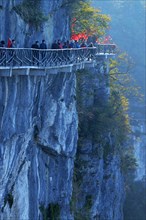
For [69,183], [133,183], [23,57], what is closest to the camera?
[23,57]

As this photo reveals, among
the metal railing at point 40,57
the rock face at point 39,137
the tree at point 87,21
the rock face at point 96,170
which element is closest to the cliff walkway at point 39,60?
the metal railing at point 40,57

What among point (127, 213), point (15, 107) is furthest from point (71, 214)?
point (127, 213)

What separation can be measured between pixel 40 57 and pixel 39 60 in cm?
17

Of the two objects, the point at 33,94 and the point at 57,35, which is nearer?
the point at 33,94

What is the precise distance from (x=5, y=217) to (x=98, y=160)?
13687 mm

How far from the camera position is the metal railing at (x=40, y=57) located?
56.8 feet

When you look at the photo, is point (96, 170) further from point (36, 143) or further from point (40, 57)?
point (40, 57)

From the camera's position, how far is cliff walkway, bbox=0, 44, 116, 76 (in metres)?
17.3

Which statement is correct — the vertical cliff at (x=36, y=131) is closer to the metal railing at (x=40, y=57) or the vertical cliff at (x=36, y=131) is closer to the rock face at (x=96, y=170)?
the metal railing at (x=40, y=57)

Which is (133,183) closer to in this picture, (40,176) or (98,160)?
(98,160)

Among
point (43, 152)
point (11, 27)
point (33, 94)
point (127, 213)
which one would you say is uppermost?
point (11, 27)

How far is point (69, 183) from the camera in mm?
27203

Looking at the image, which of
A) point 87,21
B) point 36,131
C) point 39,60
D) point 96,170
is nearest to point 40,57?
point 39,60

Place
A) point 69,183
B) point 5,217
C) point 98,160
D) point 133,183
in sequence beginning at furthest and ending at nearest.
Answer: point 133,183, point 98,160, point 69,183, point 5,217
